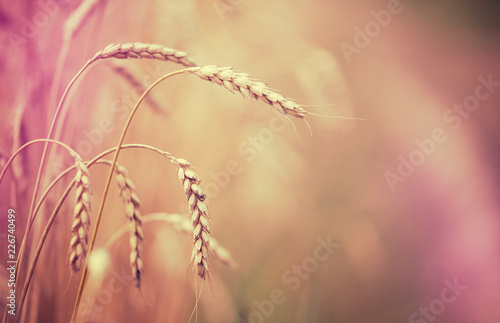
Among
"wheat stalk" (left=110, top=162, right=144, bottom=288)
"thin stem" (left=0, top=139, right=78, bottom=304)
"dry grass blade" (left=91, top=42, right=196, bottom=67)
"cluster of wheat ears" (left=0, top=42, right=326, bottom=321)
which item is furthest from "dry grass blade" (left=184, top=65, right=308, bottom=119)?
"thin stem" (left=0, top=139, right=78, bottom=304)

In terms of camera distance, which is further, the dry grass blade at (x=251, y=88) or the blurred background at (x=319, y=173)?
the blurred background at (x=319, y=173)

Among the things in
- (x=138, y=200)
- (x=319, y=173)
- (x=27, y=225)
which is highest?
(x=319, y=173)

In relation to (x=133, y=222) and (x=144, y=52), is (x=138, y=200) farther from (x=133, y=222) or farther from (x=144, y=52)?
(x=144, y=52)

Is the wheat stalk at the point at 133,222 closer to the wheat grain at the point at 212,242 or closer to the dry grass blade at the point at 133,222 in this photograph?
the dry grass blade at the point at 133,222

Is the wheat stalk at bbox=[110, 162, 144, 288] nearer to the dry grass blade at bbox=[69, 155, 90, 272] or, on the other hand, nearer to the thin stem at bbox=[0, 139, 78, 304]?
the dry grass blade at bbox=[69, 155, 90, 272]

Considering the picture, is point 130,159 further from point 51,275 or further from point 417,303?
point 417,303

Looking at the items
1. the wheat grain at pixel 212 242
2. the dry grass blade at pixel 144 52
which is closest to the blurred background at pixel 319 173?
the wheat grain at pixel 212 242

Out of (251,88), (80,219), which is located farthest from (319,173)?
(80,219)
